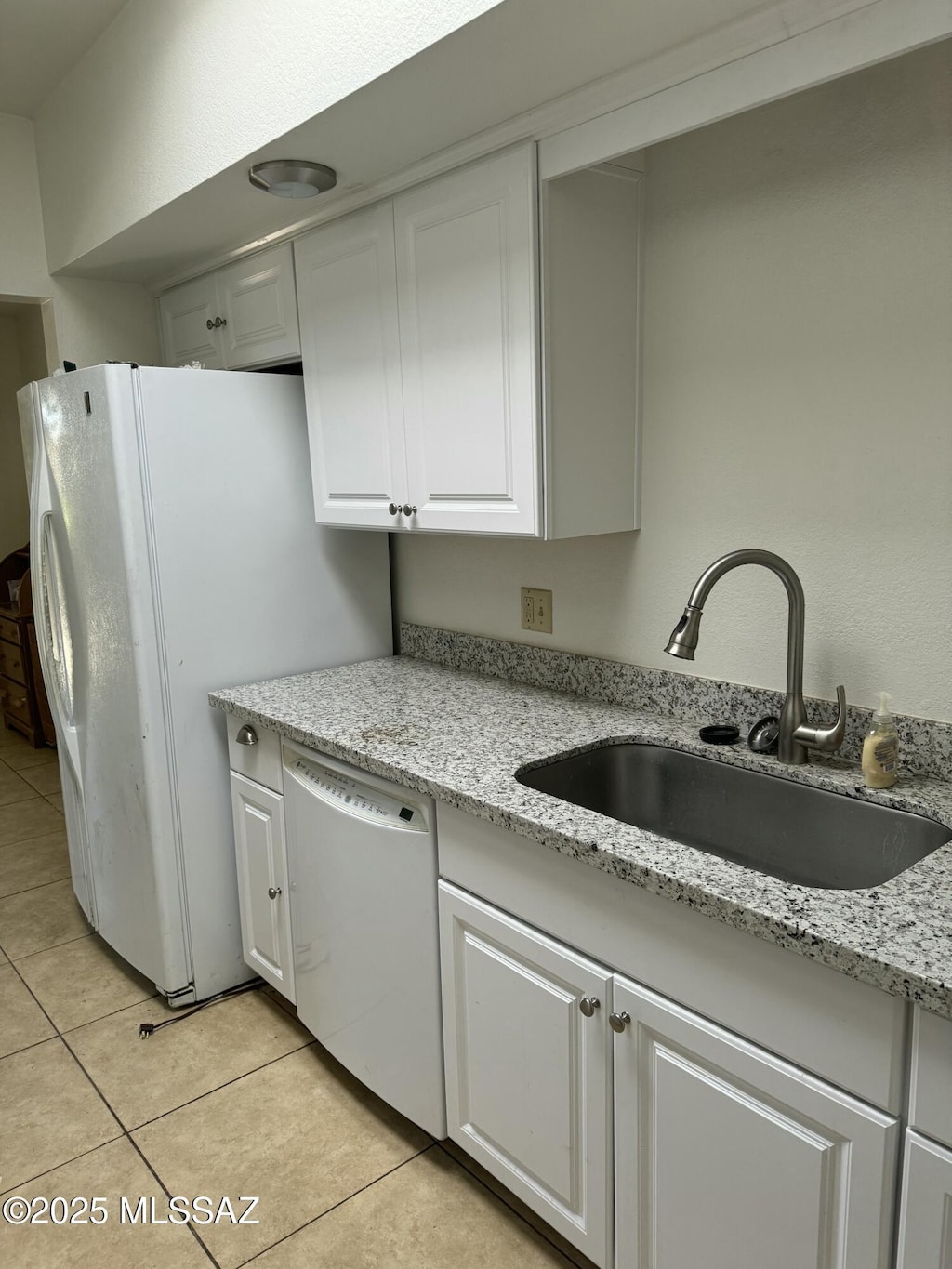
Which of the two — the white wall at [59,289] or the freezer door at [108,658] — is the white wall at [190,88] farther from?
the freezer door at [108,658]

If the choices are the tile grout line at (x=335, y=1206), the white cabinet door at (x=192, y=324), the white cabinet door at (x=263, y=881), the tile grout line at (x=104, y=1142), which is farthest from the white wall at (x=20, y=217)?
the tile grout line at (x=335, y=1206)

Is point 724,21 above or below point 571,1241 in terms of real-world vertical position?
above

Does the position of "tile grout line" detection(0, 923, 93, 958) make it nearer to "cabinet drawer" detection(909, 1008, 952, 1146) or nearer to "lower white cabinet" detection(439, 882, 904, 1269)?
"lower white cabinet" detection(439, 882, 904, 1269)

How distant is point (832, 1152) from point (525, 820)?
0.57 metres

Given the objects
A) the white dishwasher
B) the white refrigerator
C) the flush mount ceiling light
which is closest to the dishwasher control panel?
the white dishwasher

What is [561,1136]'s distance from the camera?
1456 mm

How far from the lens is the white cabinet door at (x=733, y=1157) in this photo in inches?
41.3

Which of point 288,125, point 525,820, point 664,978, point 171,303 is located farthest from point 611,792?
point 171,303

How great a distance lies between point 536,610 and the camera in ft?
7.23

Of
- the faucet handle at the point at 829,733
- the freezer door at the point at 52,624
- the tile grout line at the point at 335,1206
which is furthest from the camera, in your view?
the freezer door at the point at 52,624

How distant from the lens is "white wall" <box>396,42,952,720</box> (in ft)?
4.73

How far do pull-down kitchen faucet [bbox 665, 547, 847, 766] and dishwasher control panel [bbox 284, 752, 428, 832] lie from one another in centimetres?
59

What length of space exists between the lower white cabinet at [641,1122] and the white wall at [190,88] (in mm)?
1443

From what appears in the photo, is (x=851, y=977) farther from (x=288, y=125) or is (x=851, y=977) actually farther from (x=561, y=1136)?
(x=288, y=125)
